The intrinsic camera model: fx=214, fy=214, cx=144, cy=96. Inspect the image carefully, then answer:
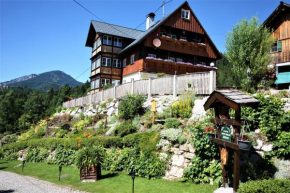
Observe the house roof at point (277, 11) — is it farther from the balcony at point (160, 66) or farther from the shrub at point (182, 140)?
the shrub at point (182, 140)

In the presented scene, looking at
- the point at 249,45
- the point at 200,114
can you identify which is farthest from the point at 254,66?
the point at 200,114

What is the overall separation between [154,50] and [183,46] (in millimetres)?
3992

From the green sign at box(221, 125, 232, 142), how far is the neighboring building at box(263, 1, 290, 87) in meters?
18.1

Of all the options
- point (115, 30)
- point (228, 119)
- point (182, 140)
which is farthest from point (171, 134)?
point (115, 30)

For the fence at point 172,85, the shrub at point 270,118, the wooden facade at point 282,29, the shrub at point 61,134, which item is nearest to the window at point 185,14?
the wooden facade at point 282,29

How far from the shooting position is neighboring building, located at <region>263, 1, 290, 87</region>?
2130cm

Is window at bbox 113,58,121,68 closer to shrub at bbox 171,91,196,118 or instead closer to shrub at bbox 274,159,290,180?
shrub at bbox 171,91,196,118

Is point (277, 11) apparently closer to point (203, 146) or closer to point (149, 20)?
point (149, 20)

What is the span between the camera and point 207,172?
766cm

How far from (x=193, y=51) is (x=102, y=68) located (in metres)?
13.2

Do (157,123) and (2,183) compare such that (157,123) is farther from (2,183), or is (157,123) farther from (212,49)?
(212,49)

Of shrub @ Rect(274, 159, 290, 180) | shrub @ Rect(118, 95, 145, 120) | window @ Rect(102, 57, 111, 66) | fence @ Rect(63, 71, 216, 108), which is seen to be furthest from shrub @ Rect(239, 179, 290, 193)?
window @ Rect(102, 57, 111, 66)

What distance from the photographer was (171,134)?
9758 millimetres

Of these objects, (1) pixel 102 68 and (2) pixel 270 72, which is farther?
(1) pixel 102 68
